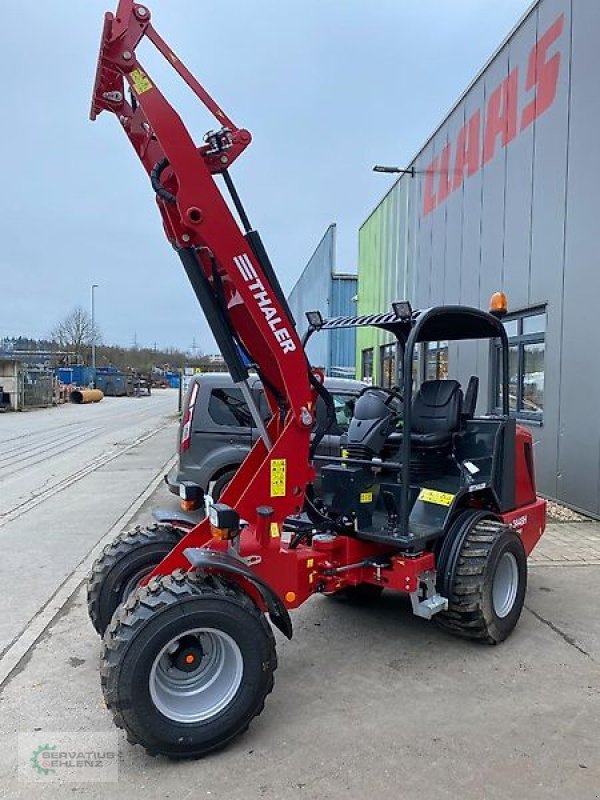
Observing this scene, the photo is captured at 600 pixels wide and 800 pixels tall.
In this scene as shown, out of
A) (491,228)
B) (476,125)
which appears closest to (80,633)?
(491,228)

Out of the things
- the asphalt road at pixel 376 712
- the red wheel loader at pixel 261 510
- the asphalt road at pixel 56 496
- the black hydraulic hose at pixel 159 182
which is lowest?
the asphalt road at pixel 56 496

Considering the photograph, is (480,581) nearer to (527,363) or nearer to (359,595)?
(359,595)

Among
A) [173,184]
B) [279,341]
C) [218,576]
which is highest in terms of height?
[173,184]

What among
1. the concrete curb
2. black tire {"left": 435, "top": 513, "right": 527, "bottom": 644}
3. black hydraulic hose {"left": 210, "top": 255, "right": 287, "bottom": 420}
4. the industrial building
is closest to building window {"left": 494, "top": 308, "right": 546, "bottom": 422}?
black tire {"left": 435, "top": 513, "right": 527, "bottom": 644}

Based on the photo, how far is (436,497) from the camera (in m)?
4.55

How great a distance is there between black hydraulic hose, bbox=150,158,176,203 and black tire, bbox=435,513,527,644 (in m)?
2.82

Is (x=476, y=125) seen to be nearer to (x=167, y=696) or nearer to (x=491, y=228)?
(x=491, y=228)

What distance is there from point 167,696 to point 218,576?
62 cm

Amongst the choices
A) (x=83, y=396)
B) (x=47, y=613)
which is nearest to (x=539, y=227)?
(x=47, y=613)

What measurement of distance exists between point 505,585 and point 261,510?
2.11 meters

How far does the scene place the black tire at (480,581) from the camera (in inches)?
171

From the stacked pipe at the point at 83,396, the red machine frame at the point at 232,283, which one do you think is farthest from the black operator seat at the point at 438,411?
the stacked pipe at the point at 83,396

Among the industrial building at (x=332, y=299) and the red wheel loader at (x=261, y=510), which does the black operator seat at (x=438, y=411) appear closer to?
the red wheel loader at (x=261, y=510)

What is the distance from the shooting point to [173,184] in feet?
12.2
